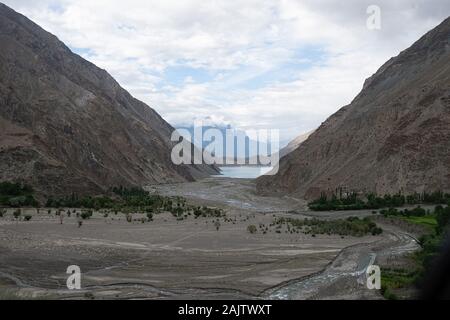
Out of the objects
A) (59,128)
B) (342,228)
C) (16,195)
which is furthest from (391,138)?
(59,128)

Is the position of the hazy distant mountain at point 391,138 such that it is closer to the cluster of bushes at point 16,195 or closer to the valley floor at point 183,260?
the valley floor at point 183,260

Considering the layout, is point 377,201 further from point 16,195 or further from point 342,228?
point 16,195

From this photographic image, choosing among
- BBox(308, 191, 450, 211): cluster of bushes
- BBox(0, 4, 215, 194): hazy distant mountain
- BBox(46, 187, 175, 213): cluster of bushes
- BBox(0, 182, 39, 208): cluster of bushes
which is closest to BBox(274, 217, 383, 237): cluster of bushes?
BBox(308, 191, 450, 211): cluster of bushes

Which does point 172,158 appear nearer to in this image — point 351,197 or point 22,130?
point 22,130

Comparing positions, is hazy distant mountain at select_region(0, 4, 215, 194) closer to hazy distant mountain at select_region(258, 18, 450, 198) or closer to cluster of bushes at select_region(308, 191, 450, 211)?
hazy distant mountain at select_region(258, 18, 450, 198)
